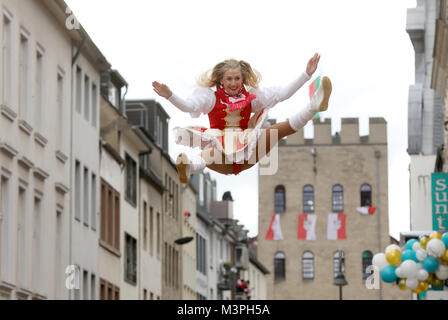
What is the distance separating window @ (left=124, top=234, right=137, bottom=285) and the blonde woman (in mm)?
53153

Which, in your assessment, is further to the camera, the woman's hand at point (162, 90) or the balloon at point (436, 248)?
the balloon at point (436, 248)

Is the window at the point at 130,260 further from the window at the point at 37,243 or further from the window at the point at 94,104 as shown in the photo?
the window at the point at 37,243

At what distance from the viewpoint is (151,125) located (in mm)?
73938

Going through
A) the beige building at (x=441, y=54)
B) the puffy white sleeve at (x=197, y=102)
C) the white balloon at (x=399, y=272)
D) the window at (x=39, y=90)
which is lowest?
the puffy white sleeve at (x=197, y=102)

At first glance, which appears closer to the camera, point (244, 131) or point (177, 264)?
point (244, 131)

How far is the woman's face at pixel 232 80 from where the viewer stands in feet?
39.7

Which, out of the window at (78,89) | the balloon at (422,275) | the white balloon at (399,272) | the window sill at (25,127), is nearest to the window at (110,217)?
the window at (78,89)

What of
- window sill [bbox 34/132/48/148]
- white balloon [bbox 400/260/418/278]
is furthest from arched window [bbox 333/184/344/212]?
white balloon [bbox 400/260/418/278]

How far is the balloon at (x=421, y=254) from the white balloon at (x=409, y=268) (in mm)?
145

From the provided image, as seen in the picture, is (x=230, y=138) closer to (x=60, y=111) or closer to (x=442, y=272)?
(x=442, y=272)

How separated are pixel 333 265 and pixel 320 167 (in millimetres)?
8731

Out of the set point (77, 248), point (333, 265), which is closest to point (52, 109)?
point (77, 248)

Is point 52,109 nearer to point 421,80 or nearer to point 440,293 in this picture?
point 440,293

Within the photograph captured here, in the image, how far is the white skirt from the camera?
39.5ft
